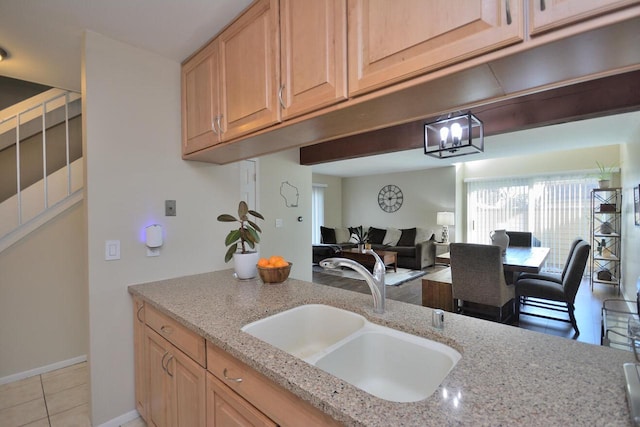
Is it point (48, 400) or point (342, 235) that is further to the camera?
point (342, 235)

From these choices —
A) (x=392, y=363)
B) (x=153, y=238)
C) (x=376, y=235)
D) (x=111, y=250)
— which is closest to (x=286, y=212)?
(x=153, y=238)

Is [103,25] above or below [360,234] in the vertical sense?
above

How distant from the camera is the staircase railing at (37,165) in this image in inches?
96.0

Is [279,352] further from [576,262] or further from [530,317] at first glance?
[530,317]

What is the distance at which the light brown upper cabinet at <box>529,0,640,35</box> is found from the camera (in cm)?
61

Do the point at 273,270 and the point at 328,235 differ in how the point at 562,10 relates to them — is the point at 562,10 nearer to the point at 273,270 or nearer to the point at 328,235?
the point at 273,270

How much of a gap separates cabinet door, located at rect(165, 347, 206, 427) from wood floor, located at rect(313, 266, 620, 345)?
333cm

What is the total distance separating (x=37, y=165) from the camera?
9.78ft

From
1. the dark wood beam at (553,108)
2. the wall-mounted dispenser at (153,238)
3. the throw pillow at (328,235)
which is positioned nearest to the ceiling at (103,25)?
the wall-mounted dispenser at (153,238)

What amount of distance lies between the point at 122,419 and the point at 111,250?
3.38 feet

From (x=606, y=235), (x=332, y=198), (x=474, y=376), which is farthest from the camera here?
(x=332, y=198)

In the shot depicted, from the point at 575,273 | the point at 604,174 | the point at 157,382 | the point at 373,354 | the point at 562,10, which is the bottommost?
the point at 157,382

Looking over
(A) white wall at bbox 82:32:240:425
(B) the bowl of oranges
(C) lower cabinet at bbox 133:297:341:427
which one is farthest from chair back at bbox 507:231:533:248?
(C) lower cabinet at bbox 133:297:341:427

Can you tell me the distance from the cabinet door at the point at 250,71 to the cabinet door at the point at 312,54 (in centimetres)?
7
